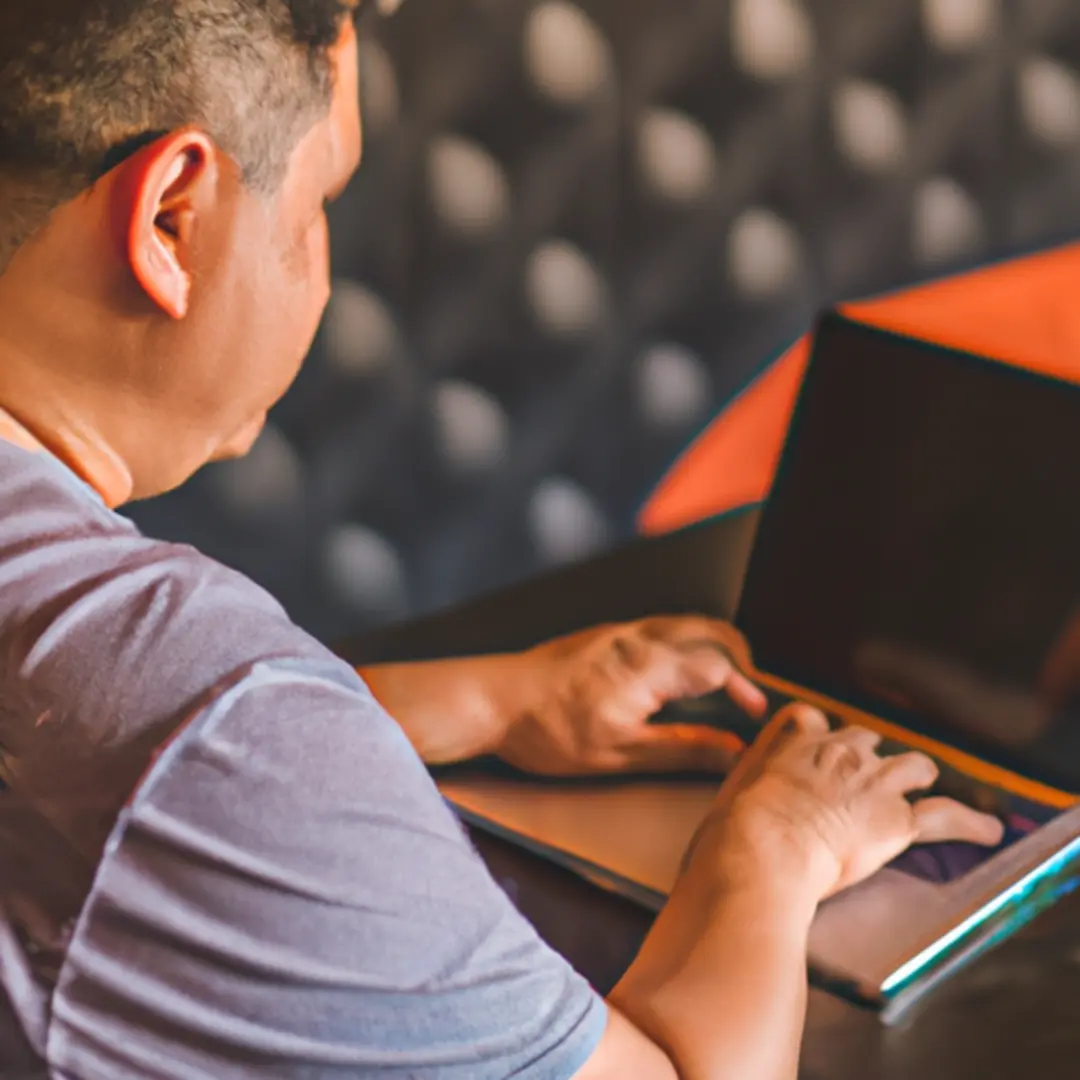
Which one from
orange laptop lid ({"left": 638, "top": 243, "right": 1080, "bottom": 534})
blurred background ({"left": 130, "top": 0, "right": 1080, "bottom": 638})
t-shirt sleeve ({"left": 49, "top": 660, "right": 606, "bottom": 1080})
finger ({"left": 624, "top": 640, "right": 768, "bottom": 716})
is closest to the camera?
t-shirt sleeve ({"left": 49, "top": 660, "right": 606, "bottom": 1080})

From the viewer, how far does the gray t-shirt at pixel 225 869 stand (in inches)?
21.3

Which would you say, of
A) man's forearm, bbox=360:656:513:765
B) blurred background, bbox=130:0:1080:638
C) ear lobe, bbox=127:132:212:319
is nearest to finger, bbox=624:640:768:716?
man's forearm, bbox=360:656:513:765

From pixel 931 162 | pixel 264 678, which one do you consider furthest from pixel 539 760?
pixel 931 162

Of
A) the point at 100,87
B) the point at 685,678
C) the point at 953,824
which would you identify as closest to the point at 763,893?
→ the point at 953,824

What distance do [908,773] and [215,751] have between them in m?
0.56

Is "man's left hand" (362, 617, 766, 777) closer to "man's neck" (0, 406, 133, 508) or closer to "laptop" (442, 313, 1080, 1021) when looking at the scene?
"laptop" (442, 313, 1080, 1021)

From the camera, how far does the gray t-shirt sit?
1.77 ft

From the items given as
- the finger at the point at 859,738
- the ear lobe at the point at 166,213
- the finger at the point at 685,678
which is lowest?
the finger at the point at 685,678

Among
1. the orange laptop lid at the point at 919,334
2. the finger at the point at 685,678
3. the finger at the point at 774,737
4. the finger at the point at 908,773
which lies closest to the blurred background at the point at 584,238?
the orange laptop lid at the point at 919,334

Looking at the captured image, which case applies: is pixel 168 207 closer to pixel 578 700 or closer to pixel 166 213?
pixel 166 213

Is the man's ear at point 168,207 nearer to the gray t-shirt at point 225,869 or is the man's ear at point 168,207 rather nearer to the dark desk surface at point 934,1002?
the gray t-shirt at point 225,869

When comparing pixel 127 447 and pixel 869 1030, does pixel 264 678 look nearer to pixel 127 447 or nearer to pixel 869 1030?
pixel 127 447

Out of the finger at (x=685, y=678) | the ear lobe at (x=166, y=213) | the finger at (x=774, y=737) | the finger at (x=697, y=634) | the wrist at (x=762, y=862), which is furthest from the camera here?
the finger at (x=697, y=634)

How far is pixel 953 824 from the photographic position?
0.89 metres
